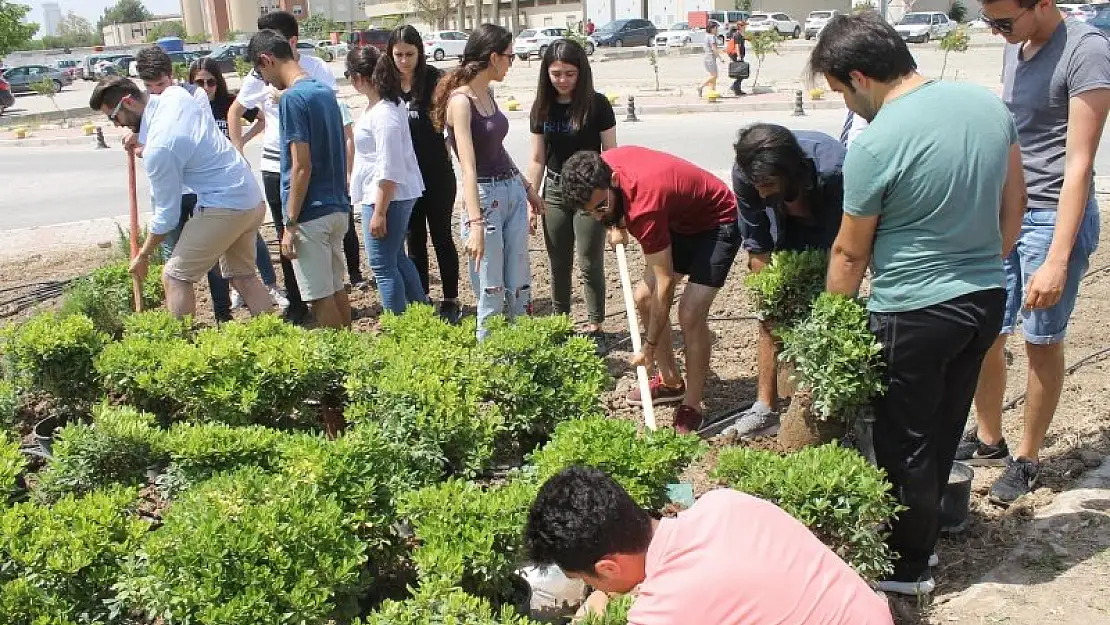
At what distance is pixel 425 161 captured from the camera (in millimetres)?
6266

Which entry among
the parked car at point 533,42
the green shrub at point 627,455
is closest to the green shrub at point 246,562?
the green shrub at point 627,455

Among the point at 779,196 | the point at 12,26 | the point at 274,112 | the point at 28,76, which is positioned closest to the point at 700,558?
the point at 779,196

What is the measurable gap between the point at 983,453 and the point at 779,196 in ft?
4.94

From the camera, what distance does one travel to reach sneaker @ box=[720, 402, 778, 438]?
4.71 metres

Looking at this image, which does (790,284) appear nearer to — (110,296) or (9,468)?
(9,468)

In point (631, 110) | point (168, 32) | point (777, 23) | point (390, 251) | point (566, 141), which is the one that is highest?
point (168, 32)

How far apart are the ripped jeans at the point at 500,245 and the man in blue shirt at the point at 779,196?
4.76 feet

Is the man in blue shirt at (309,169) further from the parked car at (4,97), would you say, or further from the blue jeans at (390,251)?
the parked car at (4,97)

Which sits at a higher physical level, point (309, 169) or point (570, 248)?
point (309, 169)

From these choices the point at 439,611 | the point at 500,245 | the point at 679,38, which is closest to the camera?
the point at 439,611

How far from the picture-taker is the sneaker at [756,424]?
471 cm

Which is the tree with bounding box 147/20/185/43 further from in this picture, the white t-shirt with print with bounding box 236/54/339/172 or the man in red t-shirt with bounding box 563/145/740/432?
the man in red t-shirt with bounding box 563/145/740/432

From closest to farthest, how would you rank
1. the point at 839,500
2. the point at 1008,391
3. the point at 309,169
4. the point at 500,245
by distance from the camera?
the point at 839,500
the point at 1008,391
the point at 309,169
the point at 500,245

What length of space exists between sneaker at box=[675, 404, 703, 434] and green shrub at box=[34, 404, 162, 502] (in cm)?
233
